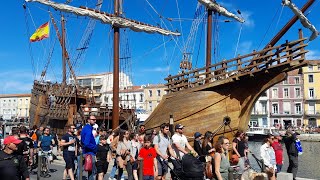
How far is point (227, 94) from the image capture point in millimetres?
16797

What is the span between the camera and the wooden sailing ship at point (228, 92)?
50.1 ft

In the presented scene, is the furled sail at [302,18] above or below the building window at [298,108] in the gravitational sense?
above

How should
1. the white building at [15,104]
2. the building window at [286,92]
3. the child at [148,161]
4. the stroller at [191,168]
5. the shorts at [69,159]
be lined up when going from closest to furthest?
the stroller at [191,168], the child at [148,161], the shorts at [69,159], the building window at [286,92], the white building at [15,104]

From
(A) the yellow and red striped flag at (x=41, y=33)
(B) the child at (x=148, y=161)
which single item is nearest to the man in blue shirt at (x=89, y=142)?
(B) the child at (x=148, y=161)

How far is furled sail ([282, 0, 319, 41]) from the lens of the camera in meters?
17.6

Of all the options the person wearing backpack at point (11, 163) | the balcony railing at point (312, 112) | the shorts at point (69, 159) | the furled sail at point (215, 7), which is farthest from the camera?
the balcony railing at point (312, 112)

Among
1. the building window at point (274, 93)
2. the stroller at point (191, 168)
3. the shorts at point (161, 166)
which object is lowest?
the shorts at point (161, 166)

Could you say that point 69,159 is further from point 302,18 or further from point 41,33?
point 41,33

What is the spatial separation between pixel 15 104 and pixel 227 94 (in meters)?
95.3

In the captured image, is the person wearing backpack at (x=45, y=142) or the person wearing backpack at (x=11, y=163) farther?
the person wearing backpack at (x=45, y=142)

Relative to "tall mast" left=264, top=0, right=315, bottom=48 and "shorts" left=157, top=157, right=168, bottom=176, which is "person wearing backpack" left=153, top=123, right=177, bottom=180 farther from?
"tall mast" left=264, top=0, right=315, bottom=48

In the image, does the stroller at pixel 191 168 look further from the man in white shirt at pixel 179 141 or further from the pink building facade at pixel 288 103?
the pink building facade at pixel 288 103

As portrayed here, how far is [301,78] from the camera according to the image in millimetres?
71375

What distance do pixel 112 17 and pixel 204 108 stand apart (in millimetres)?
12018
